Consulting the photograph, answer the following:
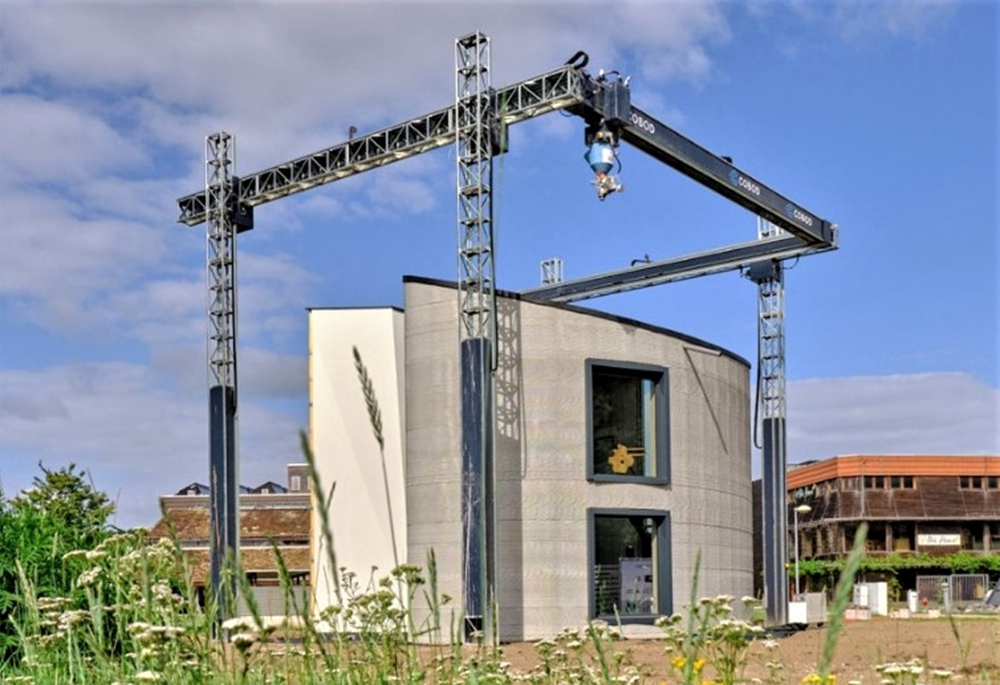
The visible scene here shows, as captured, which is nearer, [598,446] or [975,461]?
[598,446]

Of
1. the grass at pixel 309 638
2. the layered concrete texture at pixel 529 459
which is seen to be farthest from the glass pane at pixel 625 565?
the grass at pixel 309 638

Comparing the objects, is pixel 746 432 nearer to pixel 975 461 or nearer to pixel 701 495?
pixel 701 495

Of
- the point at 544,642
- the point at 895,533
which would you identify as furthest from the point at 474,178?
the point at 895,533

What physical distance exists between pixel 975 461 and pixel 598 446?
38.0 m

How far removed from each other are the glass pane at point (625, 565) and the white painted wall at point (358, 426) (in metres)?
3.44

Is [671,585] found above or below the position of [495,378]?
below

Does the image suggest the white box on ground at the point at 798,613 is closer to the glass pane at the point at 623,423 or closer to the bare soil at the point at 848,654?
the glass pane at the point at 623,423

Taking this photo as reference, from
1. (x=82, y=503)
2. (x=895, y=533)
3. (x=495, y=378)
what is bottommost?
(x=895, y=533)

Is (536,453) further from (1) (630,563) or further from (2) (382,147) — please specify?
(2) (382,147)

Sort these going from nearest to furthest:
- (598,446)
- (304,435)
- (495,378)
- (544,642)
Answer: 1. (304,435)
2. (544,642)
3. (495,378)
4. (598,446)

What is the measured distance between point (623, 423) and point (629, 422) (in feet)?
0.50

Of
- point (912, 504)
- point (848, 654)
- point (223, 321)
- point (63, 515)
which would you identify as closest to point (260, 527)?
point (223, 321)

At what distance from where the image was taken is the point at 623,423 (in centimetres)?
2206

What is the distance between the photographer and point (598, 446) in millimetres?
21609
